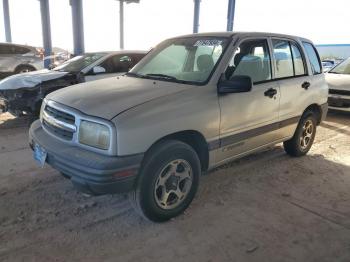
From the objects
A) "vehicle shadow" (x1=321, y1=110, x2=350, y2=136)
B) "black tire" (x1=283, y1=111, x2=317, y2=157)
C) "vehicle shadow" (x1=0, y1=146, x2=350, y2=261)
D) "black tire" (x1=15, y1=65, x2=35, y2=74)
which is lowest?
"vehicle shadow" (x1=321, y1=110, x2=350, y2=136)

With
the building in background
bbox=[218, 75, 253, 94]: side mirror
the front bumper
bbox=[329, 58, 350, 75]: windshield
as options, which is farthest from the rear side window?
the building in background

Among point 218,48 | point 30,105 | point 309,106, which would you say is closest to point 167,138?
point 218,48

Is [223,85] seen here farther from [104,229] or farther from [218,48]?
[104,229]

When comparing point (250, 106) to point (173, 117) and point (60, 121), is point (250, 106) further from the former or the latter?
point (60, 121)

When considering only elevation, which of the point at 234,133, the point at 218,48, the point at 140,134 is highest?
the point at 218,48

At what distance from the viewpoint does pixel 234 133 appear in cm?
388

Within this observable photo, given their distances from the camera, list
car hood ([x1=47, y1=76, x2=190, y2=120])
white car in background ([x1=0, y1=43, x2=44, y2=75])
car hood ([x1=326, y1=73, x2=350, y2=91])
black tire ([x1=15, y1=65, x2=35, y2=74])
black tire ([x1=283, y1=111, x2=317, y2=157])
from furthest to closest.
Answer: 1. black tire ([x1=15, y1=65, x2=35, y2=74])
2. white car in background ([x1=0, y1=43, x2=44, y2=75])
3. car hood ([x1=326, y1=73, x2=350, y2=91])
4. black tire ([x1=283, y1=111, x2=317, y2=157])
5. car hood ([x1=47, y1=76, x2=190, y2=120])

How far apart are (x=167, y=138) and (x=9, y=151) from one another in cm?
324

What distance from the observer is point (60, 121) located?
331 cm

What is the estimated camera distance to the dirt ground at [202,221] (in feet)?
9.87

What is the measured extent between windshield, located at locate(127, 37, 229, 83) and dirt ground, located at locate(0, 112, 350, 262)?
138 cm

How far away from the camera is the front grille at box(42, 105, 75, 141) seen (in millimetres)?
3203

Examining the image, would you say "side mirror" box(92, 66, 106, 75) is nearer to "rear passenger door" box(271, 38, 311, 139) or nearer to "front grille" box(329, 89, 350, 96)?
"rear passenger door" box(271, 38, 311, 139)

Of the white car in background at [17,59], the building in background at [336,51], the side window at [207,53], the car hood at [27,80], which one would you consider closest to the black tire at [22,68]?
the white car in background at [17,59]
